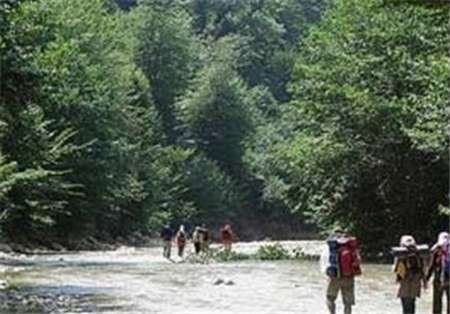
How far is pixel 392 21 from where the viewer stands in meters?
39.1

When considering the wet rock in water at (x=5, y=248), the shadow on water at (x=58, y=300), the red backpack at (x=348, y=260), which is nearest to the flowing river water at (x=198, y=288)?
the shadow on water at (x=58, y=300)

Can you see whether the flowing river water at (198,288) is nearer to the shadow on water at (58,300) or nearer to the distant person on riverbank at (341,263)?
the shadow on water at (58,300)

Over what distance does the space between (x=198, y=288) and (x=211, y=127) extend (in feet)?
221

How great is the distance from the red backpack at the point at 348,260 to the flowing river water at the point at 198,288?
3124 mm

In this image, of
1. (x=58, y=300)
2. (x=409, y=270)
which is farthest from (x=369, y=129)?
(x=409, y=270)

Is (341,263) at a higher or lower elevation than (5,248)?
lower

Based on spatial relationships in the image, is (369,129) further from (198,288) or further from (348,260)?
(348,260)

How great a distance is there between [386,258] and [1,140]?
14391 millimetres

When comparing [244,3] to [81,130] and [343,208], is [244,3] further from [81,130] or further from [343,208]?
[343,208]

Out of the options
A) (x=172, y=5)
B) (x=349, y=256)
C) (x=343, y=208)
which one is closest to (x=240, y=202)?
(x=172, y=5)

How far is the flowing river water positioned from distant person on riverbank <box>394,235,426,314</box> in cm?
326

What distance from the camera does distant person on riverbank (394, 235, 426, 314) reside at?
53.6ft

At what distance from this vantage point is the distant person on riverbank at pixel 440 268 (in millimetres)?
16016

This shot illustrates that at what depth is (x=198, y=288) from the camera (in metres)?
25.3
